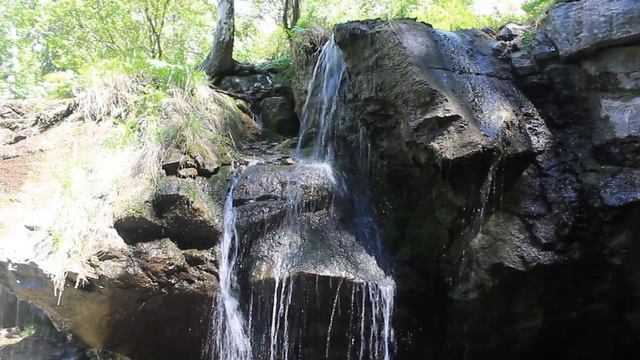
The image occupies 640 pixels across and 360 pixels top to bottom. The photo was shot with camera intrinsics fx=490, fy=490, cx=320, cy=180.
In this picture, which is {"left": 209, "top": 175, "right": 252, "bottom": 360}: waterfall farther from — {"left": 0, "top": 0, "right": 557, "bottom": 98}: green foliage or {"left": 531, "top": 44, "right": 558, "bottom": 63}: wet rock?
{"left": 531, "top": 44, "right": 558, "bottom": 63}: wet rock

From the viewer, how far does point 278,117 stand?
22.5ft

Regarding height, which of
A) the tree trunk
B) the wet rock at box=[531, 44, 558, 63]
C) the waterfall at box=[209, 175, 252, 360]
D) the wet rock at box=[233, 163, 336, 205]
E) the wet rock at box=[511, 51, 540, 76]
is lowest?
the waterfall at box=[209, 175, 252, 360]

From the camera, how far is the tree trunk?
7148 mm

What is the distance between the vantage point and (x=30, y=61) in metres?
14.5

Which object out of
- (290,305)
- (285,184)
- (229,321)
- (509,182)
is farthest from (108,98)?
(509,182)

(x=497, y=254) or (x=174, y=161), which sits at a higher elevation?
(x=174, y=161)

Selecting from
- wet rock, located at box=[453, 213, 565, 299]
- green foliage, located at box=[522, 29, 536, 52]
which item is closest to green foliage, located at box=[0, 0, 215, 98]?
green foliage, located at box=[522, 29, 536, 52]

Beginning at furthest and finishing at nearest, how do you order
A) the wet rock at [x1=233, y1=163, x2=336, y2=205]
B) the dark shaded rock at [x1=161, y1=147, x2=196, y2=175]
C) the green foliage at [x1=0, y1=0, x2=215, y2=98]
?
the green foliage at [x1=0, y1=0, x2=215, y2=98]
the dark shaded rock at [x1=161, y1=147, x2=196, y2=175]
the wet rock at [x1=233, y1=163, x2=336, y2=205]

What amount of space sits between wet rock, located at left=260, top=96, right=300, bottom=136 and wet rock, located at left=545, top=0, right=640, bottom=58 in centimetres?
339

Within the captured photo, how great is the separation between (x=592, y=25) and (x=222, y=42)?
4.79m

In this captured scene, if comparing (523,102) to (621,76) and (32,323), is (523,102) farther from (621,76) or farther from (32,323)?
(32,323)

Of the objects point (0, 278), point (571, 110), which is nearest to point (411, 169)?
point (571, 110)

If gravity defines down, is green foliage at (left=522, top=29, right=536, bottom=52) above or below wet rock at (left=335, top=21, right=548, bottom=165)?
above

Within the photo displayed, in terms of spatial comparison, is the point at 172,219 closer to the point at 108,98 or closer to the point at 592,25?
the point at 108,98
